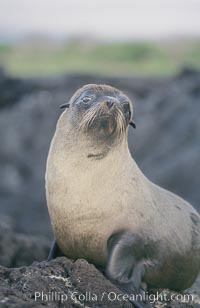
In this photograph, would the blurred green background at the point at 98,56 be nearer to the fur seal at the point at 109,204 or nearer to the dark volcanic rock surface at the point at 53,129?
the dark volcanic rock surface at the point at 53,129

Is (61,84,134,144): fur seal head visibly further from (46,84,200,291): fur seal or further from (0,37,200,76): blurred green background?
(0,37,200,76): blurred green background

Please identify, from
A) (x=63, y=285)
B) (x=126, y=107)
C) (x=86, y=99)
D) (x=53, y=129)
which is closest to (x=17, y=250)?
(x=86, y=99)

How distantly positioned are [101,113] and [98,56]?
33.2 m

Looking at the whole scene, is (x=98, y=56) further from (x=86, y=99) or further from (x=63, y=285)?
(x=63, y=285)

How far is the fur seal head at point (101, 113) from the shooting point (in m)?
6.95

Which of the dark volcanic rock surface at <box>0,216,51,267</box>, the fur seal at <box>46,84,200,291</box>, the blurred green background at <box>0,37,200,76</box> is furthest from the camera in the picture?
the blurred green background at <box>0,37,200,76</box>

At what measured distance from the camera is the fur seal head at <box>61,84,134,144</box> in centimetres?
695

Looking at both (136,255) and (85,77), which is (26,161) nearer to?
(85,77)

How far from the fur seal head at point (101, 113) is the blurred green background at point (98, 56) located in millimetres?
25121

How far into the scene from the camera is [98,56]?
1571 inches

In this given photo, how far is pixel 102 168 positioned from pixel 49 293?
1.29 meters

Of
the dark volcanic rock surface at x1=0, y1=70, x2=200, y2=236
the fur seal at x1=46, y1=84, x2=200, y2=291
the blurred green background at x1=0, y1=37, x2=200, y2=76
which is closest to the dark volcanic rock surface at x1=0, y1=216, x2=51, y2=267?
the fur seal at x1=46, y1=84, x2=200, y2=291

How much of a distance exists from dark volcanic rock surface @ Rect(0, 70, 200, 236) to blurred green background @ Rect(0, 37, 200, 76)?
8853 millimetres

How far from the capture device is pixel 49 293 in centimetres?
623
